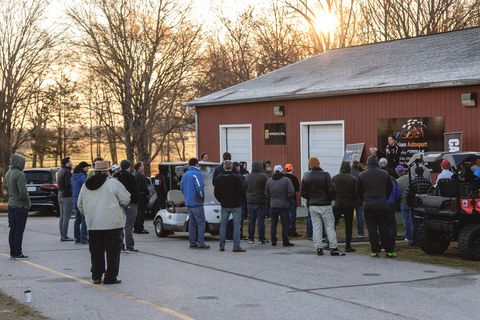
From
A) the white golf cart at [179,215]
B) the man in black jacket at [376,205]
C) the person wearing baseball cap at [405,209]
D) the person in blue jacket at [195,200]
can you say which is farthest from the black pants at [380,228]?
the white golf cart at [179,215]

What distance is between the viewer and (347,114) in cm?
2494

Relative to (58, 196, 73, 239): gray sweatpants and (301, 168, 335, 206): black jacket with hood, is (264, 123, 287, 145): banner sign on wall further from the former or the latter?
(301, 168, 335, 206): black jacket with hood

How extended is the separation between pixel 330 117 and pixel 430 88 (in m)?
4.27

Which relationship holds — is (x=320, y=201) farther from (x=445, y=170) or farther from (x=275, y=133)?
(x=275, y=133)

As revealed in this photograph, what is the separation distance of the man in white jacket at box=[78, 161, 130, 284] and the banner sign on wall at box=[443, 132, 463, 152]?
11.7 meters

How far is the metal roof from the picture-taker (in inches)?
894

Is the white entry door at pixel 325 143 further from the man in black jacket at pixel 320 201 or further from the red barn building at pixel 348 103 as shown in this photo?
the man in black jacket at pixel 320 201

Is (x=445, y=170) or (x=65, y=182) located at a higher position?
(x=445, y=170)

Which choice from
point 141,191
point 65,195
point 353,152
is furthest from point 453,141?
point 65,195

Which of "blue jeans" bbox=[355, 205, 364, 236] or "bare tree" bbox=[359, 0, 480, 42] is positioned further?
"bare tree" bbox=[359, 0, 480, 42]

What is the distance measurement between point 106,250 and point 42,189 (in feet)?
56.2

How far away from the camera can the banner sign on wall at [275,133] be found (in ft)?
Result: 90.6

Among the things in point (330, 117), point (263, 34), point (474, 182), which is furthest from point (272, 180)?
point (263, 34)

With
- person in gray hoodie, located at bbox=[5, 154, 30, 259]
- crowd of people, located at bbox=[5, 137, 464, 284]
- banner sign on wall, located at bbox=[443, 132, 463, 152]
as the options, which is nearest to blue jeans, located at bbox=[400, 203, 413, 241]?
crowd of people, located at bbox=[5, 137, 464, 284]
